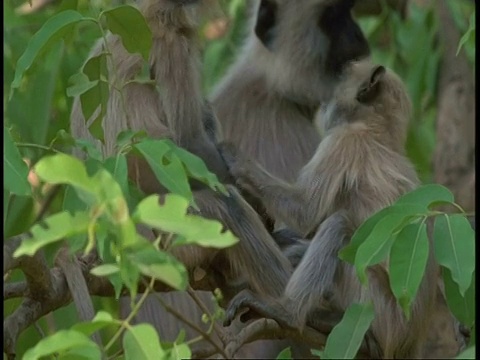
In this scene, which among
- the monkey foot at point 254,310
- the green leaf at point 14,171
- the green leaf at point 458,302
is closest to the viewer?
the green leaf at point 14,171

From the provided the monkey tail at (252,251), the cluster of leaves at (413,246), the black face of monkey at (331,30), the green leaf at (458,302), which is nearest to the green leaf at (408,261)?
the cluster of leaves at (413,246)

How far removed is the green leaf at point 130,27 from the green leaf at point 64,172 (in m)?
1.09

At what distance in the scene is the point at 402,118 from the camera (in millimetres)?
4074

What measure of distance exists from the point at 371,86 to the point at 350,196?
1.26 feet

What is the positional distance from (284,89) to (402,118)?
31.2 inches

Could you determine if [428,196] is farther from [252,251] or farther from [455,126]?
[455,126]

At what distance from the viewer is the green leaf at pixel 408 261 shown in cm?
238

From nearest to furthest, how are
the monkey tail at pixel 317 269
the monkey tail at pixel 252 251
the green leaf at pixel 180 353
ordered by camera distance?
the green leaf at pixel 180 353
the monkey tail at pixel 317 269
the monkey tail at pixel 252 251

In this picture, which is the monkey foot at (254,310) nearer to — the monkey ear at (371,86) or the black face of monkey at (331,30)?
the monkey ear at (371,86)

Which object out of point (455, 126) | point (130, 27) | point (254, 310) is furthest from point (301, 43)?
Result: point (130, 27)

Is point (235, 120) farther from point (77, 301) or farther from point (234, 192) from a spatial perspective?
point (77, 301)

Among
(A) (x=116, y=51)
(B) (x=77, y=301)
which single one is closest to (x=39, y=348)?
(B) (x=77, y=301)

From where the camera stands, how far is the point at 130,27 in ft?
9.23

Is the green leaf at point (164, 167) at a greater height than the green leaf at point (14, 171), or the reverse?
the green leaf at point (14, 171)
